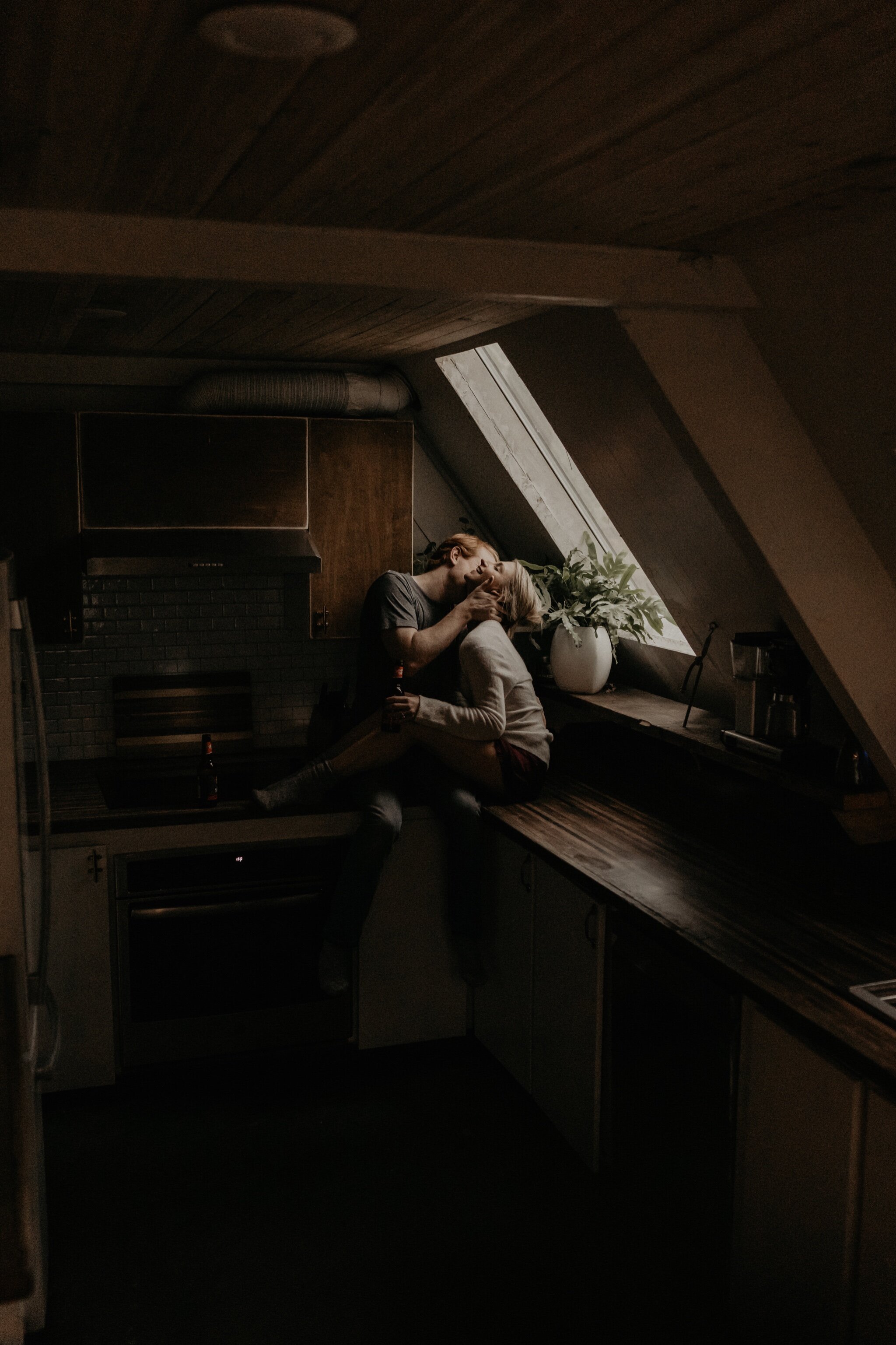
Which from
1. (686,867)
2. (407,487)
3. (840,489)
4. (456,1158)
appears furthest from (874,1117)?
(407,487)

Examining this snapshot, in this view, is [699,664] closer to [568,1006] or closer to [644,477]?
[644,477]

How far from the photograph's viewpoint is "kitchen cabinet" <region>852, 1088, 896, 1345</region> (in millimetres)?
2150

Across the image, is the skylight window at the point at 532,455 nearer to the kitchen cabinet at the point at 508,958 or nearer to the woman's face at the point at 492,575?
the woman's face at the point at 492,575

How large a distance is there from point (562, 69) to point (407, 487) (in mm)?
3206

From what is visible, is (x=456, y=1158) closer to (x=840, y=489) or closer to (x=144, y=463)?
(x=840, y=489)

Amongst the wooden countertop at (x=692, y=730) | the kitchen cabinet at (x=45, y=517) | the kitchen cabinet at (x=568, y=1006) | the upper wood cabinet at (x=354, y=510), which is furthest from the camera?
the upper wood cabinet at (x=354, y=510)

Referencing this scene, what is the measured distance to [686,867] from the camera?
336 cm

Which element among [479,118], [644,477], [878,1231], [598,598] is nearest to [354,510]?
[598,598]

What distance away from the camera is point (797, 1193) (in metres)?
2.41

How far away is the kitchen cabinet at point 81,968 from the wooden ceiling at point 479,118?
211cm

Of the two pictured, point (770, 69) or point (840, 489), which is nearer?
point (770, 69)

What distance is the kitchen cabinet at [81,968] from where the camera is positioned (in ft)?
12.3

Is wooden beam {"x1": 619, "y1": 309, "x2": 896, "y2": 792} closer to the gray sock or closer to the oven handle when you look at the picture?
the gray sock

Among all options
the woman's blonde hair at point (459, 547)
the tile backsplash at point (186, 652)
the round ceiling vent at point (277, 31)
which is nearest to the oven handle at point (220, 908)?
the tile backsplash at point (186, 652)
